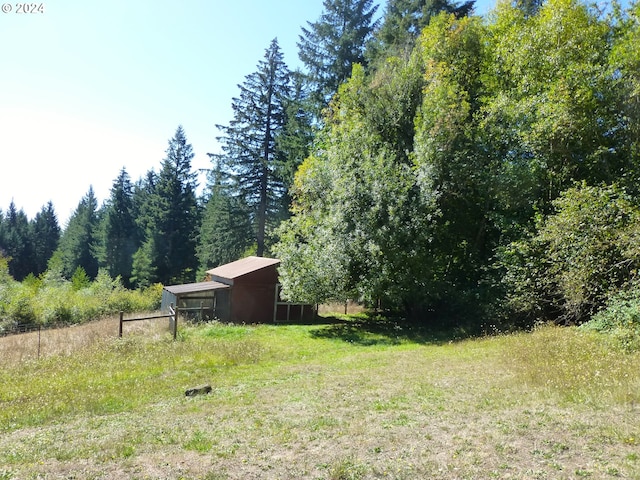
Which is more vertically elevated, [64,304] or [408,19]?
[408,19]

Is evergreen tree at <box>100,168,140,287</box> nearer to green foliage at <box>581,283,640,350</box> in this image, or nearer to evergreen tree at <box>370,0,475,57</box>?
evergreen tree at <box>370,0,475,57</box>

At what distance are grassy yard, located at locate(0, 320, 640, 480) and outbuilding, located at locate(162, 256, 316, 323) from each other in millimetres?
8580

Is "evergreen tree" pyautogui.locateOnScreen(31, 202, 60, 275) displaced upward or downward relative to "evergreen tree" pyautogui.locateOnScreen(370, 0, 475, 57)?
downward

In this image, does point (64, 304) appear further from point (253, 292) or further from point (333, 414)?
point (333, 414)

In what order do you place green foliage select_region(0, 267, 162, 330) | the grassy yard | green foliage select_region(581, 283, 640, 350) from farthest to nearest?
green foliage select_region(0, 267, 162, 330), green foliage select_region(581, 283, 640, 350), the grassy yard

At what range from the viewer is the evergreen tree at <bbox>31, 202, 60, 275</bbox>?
63312mm

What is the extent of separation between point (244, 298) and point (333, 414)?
15.3 metres

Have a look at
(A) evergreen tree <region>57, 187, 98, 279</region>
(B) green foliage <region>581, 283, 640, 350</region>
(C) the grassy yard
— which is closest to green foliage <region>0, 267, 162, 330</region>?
(C) the grassy yard

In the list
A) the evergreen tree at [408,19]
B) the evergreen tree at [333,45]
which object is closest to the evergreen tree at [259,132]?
the evergreen tree at [333,45]

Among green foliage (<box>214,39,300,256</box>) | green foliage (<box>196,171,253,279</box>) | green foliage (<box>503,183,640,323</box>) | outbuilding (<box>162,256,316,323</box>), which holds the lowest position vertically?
outbuilding (<box>162,256,316,323</box>)

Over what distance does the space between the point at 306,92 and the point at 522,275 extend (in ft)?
79.4

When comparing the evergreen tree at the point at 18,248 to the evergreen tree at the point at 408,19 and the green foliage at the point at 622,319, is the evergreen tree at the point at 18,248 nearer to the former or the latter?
the evergreen tree at the point at 408,19

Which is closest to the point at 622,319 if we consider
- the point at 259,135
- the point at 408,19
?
the point at 408,19

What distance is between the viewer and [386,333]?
56.5ft
